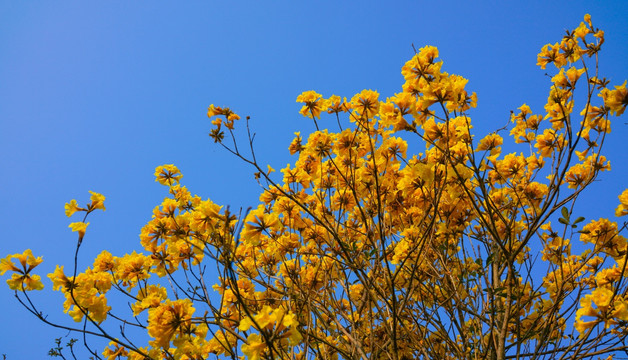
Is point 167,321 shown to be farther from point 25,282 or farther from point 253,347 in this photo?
point 25,282

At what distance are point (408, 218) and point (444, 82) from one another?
1.36 metres

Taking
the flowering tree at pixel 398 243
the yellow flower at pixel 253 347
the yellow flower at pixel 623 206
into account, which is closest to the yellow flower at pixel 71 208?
the flowering tree at pixel 398 243

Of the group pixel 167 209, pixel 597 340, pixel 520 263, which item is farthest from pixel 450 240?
pixel 167 209

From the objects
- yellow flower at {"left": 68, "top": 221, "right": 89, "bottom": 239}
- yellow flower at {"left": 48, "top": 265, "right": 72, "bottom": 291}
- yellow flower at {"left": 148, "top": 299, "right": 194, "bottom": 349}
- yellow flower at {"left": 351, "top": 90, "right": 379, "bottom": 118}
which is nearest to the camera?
yellow flower at {"left": 148, "top": 299, "right": 194, "bottom": 349}

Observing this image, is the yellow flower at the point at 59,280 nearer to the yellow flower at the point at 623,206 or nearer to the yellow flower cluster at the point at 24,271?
the yellow flower cluster at the point at 24,271

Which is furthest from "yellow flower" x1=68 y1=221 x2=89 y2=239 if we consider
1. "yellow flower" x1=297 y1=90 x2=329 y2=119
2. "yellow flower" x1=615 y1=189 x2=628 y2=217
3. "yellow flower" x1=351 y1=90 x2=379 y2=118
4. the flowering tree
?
"yellow flower" x1=615 y1=189 x2=628 y2=217

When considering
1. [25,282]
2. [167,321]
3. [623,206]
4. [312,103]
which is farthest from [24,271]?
[623,206]

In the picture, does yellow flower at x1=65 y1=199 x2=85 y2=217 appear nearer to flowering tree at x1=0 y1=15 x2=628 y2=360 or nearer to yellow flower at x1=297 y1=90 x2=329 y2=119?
flowering tree at x1=0 y1=15 x2=628 y2=360

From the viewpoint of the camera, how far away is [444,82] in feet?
7.63

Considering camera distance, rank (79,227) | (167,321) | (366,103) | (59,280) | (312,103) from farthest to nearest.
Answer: (312,103), (366,103), (79,227), (59,280), (167,321)

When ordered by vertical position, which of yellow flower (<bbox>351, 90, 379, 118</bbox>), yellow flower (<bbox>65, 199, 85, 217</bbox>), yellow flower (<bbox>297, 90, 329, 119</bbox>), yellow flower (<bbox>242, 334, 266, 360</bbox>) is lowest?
yellow flower (<bbox>242, 334, 266, 360</bbox>)

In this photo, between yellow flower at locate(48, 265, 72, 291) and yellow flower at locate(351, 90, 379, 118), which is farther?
yellow flower at locate(351, 90, 379, 118)

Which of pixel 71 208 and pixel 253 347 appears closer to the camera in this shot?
pixel 253 347

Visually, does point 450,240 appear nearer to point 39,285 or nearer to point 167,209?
point 167,209
